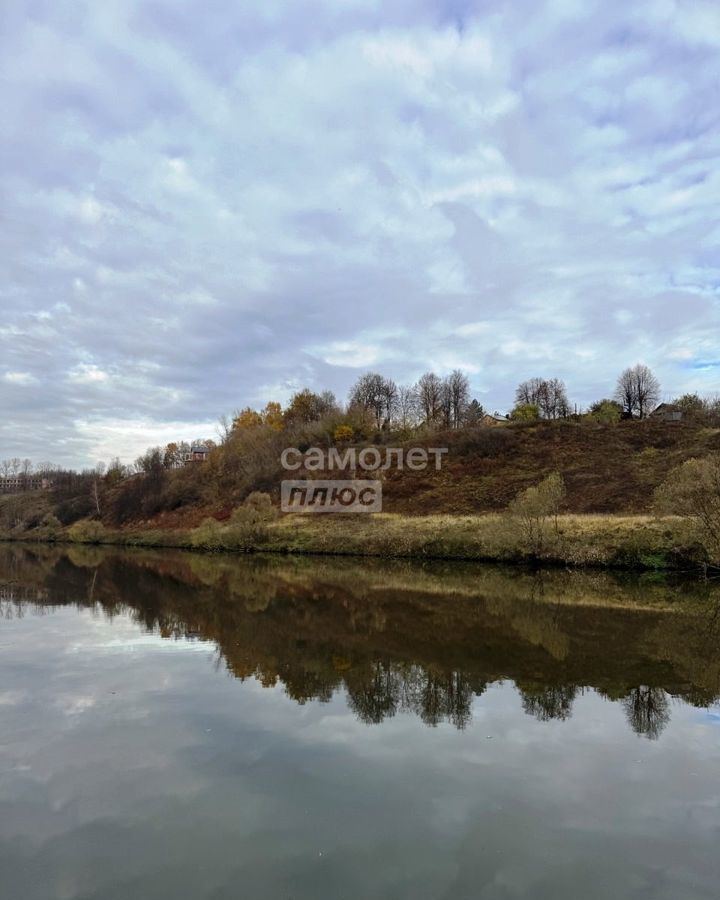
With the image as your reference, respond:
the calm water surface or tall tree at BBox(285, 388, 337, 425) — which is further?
tall tree at BBox(285, 388, 337, 425)

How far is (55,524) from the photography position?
72.3m

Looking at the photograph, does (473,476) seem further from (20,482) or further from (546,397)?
(20,482)

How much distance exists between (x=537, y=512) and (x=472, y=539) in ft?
19.1

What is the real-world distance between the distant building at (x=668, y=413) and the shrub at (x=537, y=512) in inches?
1422

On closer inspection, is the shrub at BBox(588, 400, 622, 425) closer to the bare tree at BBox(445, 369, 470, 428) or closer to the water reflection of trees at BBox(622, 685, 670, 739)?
the bare tree at BBox(445, 369, 470, 428)

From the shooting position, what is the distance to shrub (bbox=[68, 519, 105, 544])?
62156 millimetres

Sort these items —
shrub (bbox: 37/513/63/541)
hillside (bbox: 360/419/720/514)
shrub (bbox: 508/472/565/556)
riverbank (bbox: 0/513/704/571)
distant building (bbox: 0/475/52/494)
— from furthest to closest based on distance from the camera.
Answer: distant building (bbox: 0/475/52/494) → shrub (bbox: 37/513/63/541) → hillside (bbox: 360/419/720/514) → shrub (bbox: 508/472/565/556) → riverbank (bbox: 0/513/704/571)

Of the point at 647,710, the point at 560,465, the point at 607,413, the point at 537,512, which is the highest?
the point at 607,413

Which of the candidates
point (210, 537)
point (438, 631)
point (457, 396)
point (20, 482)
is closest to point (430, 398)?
point (457, 396)

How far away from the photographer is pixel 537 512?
2836 cm

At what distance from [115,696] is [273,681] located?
8.19ft

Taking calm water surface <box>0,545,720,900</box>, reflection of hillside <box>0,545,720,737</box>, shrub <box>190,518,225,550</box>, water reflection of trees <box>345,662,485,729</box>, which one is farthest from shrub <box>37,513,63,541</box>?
water reflection of trees <box>345,662,485,729</box>

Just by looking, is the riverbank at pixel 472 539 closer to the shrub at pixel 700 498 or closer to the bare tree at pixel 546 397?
the shrub at pixel 700 498

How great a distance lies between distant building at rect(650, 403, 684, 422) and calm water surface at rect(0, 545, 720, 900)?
165ft
